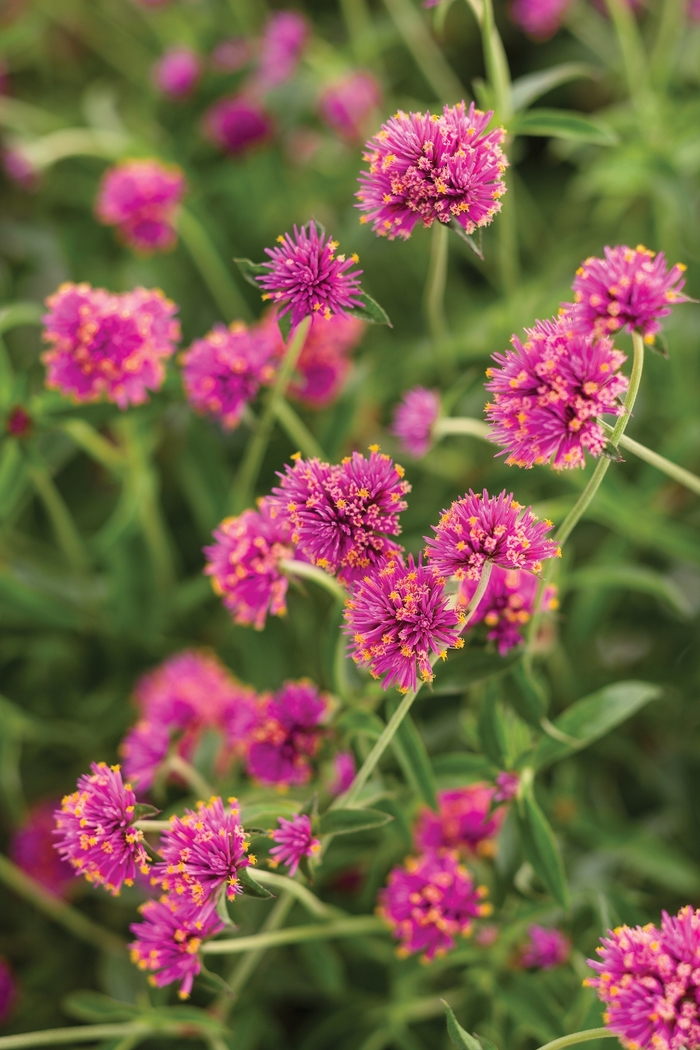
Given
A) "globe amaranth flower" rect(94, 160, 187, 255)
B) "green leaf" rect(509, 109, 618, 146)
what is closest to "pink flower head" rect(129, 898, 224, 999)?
"green leaf" rect(509, 109, 618, 146)

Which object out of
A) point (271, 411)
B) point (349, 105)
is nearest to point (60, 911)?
point (271, 411)

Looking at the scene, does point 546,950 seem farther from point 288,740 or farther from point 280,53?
point 280,53

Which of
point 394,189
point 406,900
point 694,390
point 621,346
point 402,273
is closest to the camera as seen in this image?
point 394,189

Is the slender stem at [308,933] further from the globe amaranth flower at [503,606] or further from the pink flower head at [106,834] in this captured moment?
the globe amaranth flower at [503,606]

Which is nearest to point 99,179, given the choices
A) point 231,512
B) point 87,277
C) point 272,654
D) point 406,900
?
point 87,277

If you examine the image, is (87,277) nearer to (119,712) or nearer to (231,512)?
(231,512)

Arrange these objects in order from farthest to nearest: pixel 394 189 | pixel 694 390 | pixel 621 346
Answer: pixel 694 390
pixel 621 346
pixel 394 189

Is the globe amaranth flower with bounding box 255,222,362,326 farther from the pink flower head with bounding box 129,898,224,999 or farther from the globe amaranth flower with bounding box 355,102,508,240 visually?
the pink flower head with bounding box 129,898,224,999
